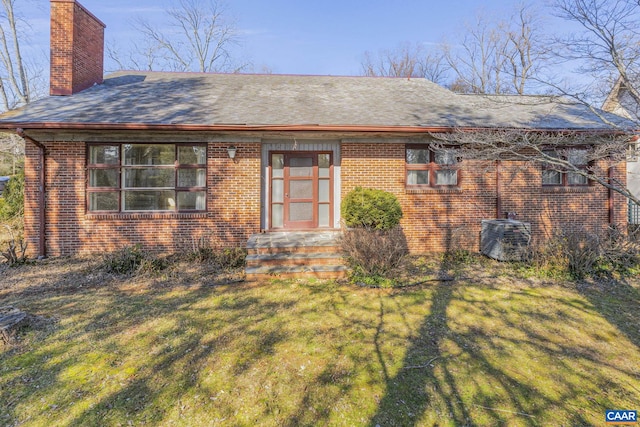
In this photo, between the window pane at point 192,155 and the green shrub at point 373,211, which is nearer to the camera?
the green shrub at point 373,211

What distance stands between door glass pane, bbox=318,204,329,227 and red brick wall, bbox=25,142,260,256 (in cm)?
156

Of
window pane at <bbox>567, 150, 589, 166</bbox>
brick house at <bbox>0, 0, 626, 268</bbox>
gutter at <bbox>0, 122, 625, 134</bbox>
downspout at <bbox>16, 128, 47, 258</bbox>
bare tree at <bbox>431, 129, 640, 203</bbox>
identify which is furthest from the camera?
window pane at <bbox>567, 150, 589, 166</bbox>

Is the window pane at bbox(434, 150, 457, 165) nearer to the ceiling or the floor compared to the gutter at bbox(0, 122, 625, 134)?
nearer to the floor

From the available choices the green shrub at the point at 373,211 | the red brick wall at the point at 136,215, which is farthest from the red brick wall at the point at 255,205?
the green shrub at the point at 373,211

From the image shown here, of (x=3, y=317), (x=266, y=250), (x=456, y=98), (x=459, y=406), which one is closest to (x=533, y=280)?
(x=459, y=406)

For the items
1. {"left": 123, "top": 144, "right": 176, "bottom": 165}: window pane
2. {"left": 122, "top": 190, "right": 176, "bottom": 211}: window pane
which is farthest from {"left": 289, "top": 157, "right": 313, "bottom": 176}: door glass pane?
{"left": 122, "top": 190, "right": 176, "bottom": 211}: window pane

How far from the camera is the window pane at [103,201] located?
7.17 metres

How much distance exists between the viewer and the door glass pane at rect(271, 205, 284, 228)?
26.0ft

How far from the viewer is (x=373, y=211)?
6.39m

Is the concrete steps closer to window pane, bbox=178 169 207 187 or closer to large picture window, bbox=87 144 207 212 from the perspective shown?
window pane, bbox=178 169 207 187

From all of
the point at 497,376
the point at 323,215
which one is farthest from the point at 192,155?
the point at 497,376

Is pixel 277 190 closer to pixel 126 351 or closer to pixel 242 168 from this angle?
pixel 242 168

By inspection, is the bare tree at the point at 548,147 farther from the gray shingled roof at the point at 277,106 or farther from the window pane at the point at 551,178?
the gray shingled roof at the point at 277,106

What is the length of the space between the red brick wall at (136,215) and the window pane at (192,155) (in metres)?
0.23
